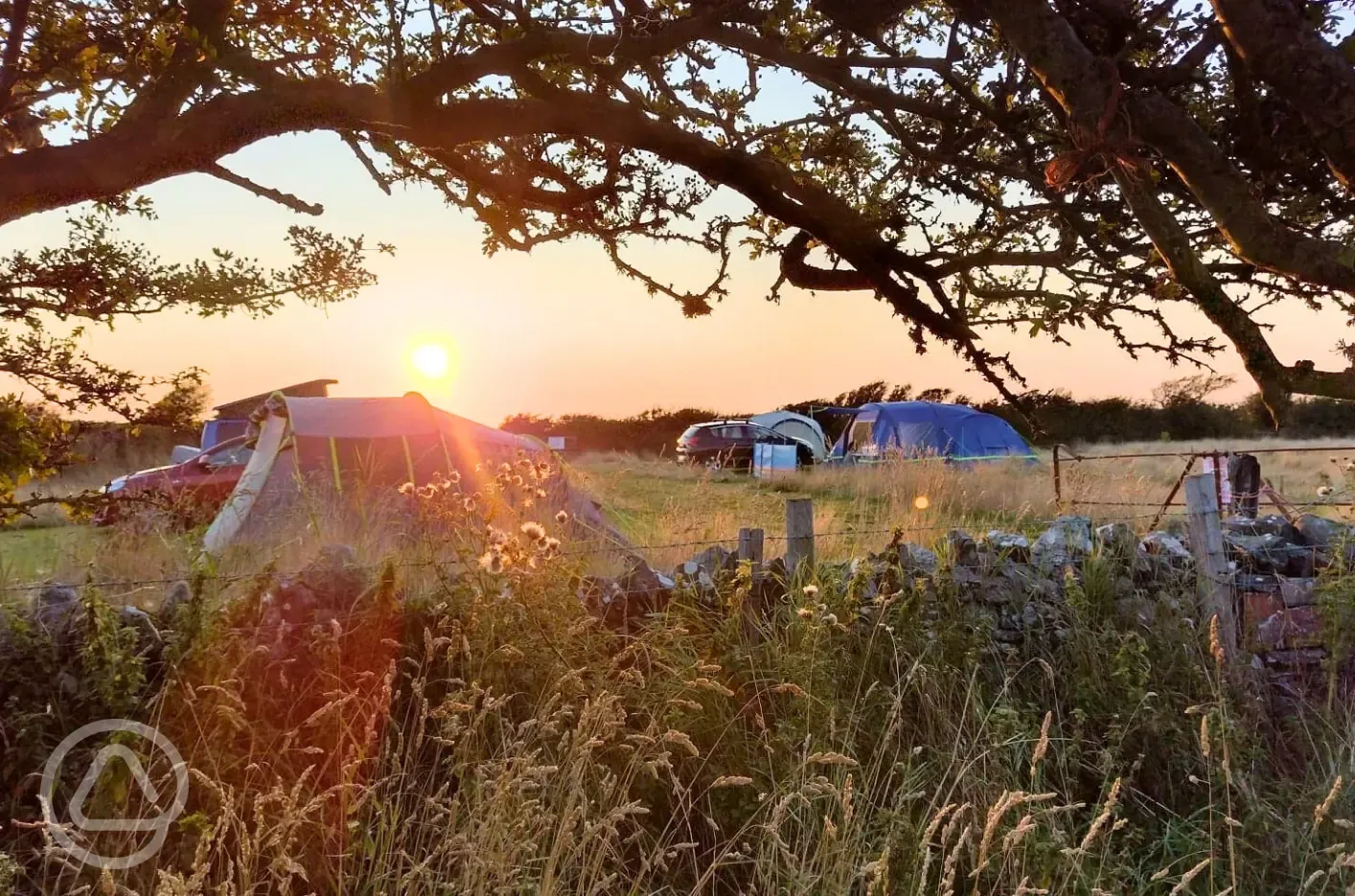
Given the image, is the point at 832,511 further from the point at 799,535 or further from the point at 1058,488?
the point at 799,535

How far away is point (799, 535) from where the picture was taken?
3.95 m

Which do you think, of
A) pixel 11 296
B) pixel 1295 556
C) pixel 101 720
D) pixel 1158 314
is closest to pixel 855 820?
pixel 101 720

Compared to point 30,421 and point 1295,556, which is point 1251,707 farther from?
point 30,421

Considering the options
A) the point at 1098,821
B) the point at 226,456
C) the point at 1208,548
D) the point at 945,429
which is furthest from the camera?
the point at 945,429

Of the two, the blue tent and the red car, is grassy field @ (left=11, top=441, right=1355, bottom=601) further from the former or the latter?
the blue tent

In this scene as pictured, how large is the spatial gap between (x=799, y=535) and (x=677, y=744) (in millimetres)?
1267

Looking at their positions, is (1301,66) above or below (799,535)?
above

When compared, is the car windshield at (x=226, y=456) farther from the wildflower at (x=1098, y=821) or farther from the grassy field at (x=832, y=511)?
the wildflower at (x=1098, y=821)

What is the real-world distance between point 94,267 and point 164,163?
0.89m

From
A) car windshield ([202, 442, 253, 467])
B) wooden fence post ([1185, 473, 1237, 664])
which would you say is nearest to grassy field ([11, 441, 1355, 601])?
wooden fence post ([1185, 473, 1237, 664])

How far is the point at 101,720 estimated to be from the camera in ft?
8.39

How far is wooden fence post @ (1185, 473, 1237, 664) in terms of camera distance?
13.6 ft

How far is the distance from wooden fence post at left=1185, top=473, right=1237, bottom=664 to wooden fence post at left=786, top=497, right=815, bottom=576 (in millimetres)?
1896

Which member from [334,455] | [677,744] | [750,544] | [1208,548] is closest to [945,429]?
[334,455]
